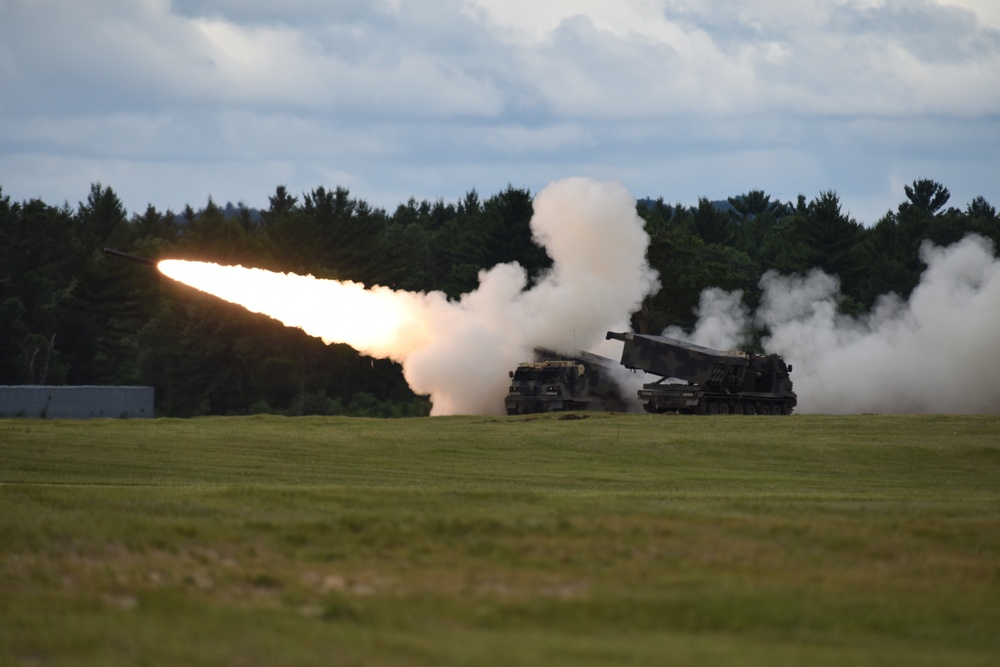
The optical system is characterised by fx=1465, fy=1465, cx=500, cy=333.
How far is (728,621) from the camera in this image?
14.3 m

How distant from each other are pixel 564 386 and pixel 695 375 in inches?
196

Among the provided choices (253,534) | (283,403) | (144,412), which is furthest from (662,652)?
(283,403)

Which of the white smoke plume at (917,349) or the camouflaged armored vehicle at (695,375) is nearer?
the camouflaged armored vehicle at (695,375)

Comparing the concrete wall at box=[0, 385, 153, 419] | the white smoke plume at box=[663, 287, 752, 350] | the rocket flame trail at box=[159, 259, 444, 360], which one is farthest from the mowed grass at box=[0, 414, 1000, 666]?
the white smoke plume at box=[663, 287, 752, 350]

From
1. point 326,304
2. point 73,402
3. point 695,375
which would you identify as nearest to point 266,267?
point 73,402

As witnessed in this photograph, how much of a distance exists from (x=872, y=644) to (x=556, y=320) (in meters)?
45.7

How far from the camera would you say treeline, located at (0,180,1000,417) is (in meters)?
78.3

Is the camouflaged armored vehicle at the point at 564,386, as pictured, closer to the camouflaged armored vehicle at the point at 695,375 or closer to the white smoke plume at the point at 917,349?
the camouflaged armored vehicle at the point at 695,375

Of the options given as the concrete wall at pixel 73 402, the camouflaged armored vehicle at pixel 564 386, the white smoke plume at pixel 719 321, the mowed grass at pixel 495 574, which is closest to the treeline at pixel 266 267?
the white smoke plume at pixel 719 321

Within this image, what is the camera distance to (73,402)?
202 feet

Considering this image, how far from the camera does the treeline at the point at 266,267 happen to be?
257 ft

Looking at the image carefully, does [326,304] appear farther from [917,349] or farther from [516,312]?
[917,349]

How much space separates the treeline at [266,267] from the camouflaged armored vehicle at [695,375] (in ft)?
60.4

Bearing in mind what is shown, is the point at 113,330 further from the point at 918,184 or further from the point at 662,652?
the point at 918,184
